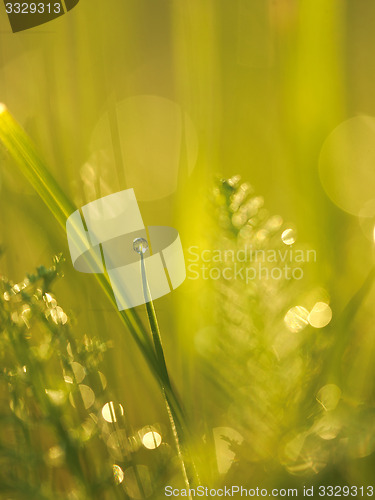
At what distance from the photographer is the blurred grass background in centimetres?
42

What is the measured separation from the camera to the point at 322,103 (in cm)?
43

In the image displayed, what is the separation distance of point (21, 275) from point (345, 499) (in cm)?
39

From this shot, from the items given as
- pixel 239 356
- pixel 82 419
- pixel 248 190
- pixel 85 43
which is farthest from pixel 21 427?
pixel 85 43

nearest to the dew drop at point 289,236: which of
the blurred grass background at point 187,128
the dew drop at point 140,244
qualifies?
the blurred grass background at point 187,128

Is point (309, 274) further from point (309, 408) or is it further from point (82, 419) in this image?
point (82, 419)

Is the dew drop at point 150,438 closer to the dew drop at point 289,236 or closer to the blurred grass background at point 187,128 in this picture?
the blurred grass background at point 187,128

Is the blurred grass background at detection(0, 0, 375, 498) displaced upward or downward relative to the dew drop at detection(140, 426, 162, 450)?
upward

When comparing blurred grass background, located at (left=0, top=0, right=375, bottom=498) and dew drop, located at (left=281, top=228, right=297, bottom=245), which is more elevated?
blurred grass background, located at (left=0, top=0, right=375, bottom=498)

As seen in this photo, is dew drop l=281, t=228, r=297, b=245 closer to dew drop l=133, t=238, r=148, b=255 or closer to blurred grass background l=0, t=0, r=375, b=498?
blurred grass background l=0, t=0, r=375, b=498

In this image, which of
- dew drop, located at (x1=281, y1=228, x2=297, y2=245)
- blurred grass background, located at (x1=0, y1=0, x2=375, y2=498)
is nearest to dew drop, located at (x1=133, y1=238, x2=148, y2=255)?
blurred grass background, located at (x1=0, y1=0, x2=375, y2=498)

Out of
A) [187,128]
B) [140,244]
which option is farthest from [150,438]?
[187,128]

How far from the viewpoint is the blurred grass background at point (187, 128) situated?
42cm

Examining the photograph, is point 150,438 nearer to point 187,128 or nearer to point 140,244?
point 140,244

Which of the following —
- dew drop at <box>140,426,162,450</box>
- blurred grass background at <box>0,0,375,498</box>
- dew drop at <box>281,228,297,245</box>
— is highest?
blurred grass background at <box>0,0,375,498</box>
